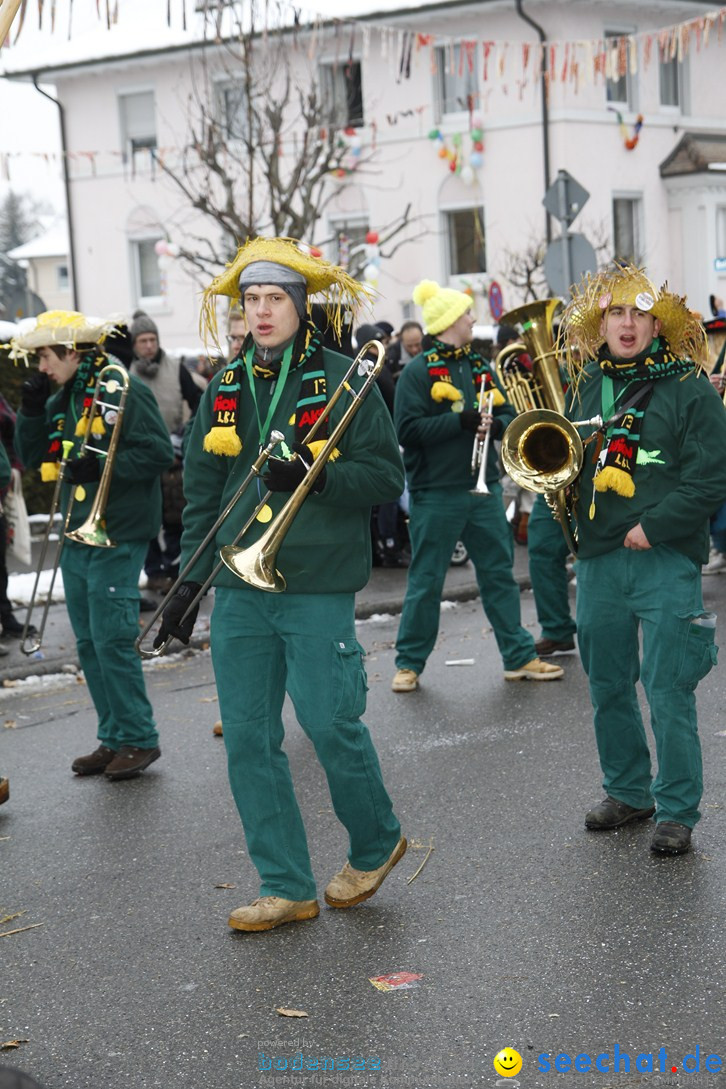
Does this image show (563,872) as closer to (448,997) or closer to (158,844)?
(448,997)

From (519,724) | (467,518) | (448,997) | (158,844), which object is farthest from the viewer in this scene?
(467,518)

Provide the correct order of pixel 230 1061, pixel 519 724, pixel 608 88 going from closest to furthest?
pixel 230 1061 → pixel 519 724 → pixel 608 88

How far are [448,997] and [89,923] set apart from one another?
1378 millimetres

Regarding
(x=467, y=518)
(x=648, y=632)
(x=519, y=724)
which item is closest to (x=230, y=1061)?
(x=648, y=632)

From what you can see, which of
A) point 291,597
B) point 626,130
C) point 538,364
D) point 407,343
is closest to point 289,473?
point 291,597

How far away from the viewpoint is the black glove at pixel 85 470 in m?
6.82

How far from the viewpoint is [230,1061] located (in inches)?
151

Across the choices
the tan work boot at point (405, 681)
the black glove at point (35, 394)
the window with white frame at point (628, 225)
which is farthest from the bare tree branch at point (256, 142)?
the black glove at point (35, 394)

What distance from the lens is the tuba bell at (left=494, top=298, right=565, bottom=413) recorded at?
7.91 metres

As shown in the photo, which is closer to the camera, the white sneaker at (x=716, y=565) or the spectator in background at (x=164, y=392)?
the spectator in background at (x=164, y=392)

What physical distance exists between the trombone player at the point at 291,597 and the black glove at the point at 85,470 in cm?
202

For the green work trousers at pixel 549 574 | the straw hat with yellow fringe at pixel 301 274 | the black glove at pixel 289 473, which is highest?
the straw hat with yellow fringe at pixel 301 274

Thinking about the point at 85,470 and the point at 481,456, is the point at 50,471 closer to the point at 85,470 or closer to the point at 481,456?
the point at 85,470

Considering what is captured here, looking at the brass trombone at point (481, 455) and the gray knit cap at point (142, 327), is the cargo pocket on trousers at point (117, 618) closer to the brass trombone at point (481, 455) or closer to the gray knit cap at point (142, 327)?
the brass trombone at point (481, 455)
